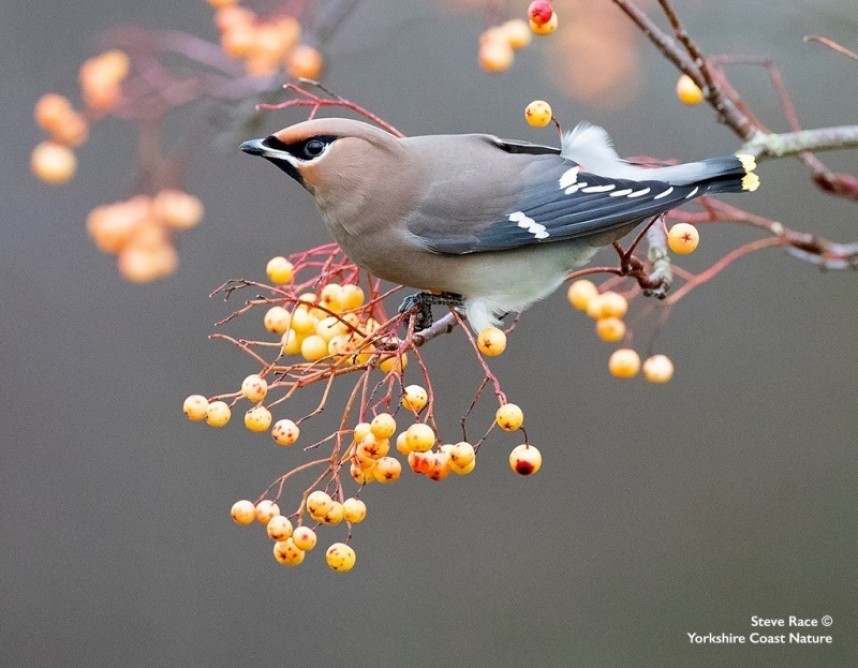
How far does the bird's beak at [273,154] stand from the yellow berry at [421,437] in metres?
0.69

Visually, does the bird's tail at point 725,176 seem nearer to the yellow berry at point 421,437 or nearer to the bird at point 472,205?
the bird at point 472,205

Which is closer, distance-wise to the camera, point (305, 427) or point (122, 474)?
point (305, 427)

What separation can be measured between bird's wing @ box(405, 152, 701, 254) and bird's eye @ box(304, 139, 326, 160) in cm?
27

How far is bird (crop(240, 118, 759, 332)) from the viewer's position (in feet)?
7.99

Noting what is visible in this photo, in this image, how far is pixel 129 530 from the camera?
5117mm

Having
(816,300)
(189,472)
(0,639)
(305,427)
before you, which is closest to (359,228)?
(305,427)

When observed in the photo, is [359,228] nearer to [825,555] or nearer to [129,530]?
[129,530]

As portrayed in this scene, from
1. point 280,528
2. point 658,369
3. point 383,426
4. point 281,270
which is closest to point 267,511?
point 280,528

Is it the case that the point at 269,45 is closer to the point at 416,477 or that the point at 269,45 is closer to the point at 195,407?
the point at 195,407

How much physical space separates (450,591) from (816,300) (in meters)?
2.13

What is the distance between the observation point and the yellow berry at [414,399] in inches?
78.4

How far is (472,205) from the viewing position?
8.46 feet

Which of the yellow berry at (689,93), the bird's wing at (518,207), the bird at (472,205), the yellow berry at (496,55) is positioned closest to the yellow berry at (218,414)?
the bird at (472,205)

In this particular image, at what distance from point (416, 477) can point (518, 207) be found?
262 cm
